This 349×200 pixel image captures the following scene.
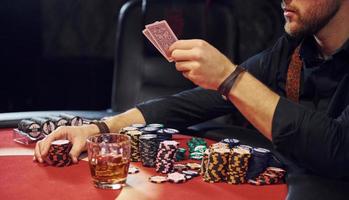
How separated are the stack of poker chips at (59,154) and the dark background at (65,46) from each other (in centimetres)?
214

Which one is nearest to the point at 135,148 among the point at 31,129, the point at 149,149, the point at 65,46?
the point at 149,149

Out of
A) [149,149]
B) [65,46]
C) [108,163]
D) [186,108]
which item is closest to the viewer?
[108,163]

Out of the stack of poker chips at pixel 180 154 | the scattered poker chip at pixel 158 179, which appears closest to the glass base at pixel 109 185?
the scattered poker chip at pixel 158 179

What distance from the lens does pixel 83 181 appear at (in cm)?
147

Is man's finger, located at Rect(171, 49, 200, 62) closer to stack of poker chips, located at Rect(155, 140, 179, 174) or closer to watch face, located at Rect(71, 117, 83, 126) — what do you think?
stack of poker chips, located at Rect(155, 140, 179, 174)

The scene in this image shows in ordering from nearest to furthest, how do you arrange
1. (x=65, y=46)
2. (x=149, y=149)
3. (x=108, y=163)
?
(x=108, y=163) < (x=149, y=149) < (x=65, y=46)

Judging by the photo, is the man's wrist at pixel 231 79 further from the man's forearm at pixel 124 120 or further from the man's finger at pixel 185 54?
the man's forearm at pixel 124 120

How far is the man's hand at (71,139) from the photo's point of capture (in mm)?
1627

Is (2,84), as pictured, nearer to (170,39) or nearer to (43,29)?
(43,29)

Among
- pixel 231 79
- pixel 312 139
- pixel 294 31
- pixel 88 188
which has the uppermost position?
pixel 294 31

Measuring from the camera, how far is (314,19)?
73.1 inches

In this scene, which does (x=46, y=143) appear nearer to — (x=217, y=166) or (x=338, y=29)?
(x=217, y=166)

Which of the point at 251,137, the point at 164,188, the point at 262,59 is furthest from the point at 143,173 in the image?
the point at 262,59

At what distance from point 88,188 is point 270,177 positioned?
0.50 m
